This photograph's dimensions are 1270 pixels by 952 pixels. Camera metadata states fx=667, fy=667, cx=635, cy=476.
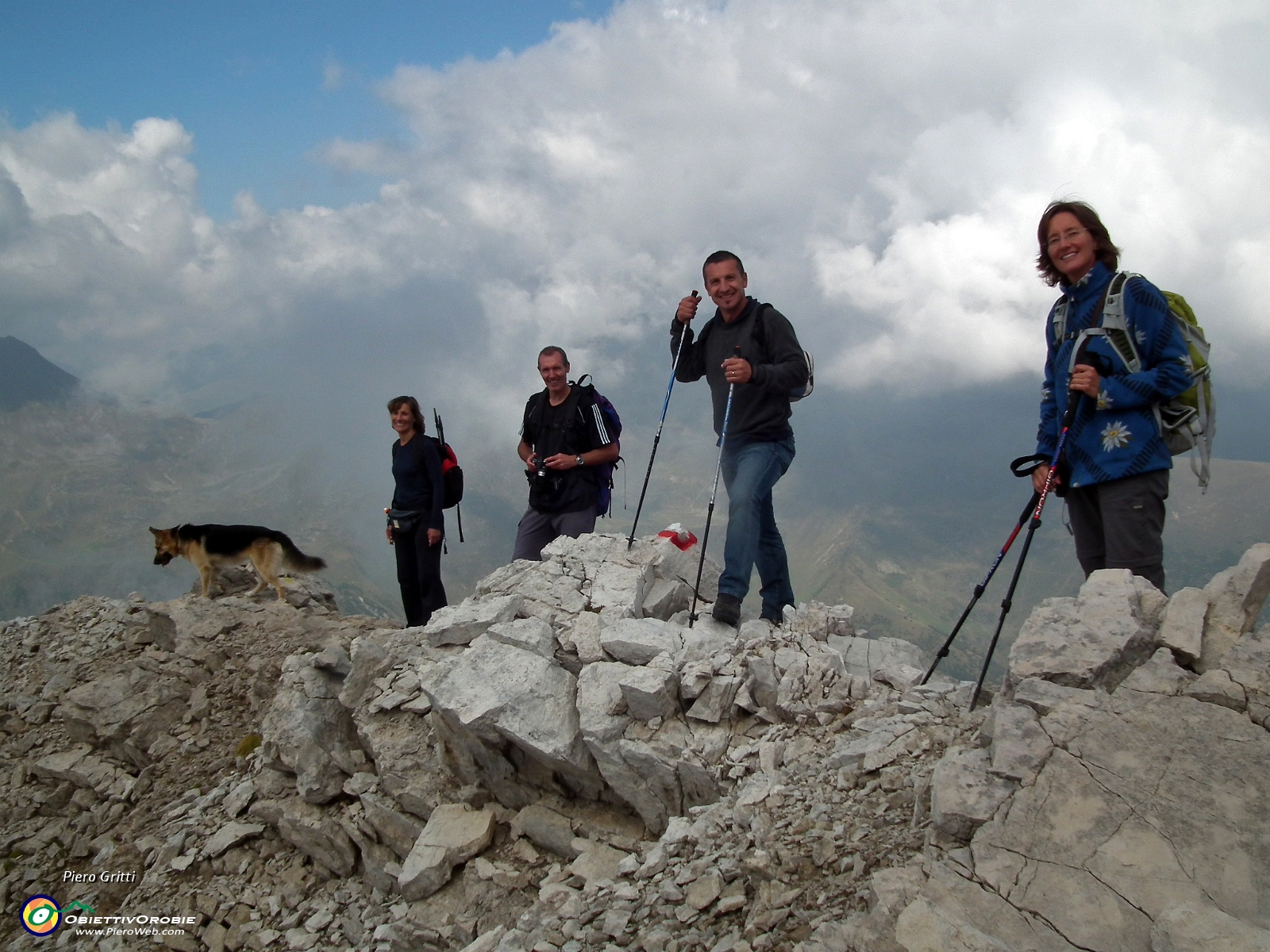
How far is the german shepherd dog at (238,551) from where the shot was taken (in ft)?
40.8

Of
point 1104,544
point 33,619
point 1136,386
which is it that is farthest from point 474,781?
point 33,619

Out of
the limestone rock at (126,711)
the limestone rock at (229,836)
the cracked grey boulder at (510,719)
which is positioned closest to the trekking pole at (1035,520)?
the cracked grey boulder at (510,719)

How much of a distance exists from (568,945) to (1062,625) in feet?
12.5

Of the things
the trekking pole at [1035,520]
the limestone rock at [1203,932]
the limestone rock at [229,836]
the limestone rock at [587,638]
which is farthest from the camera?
the limestone rock at [229,836]

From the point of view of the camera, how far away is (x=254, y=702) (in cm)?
956

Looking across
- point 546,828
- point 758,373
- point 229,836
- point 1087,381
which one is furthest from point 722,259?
point 229,836

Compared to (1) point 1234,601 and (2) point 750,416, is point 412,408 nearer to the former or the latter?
(2) point 750,416

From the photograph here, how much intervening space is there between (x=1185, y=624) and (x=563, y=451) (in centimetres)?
676

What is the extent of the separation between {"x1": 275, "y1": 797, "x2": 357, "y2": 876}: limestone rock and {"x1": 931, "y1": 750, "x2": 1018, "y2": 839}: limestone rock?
626 cm

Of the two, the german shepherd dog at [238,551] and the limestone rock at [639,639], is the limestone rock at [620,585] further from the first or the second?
the german shepherd dog at [238,551]

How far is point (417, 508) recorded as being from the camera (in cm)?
994

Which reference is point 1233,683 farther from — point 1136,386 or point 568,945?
point 568,945

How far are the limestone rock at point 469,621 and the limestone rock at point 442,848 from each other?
1.85 meters

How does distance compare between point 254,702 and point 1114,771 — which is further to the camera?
point 254,702
